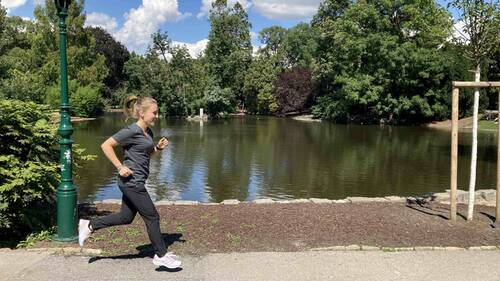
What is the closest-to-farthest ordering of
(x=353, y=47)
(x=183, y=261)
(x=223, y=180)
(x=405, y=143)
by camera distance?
(x=183, y=261) → (x=223, y=180) → (x=405, y=143) → (x=353, y=47)

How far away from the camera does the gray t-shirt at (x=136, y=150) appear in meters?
5.11

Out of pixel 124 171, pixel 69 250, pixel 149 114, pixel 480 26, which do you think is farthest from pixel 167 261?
pixel 480 26

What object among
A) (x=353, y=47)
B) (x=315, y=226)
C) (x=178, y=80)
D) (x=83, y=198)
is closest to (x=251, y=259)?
(x=315, y=226)

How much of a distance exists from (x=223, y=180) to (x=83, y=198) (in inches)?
174

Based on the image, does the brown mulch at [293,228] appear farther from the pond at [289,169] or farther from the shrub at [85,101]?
the shrub at [85,101]

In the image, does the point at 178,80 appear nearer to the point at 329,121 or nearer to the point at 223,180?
the point at 329,121

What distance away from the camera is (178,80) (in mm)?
51156

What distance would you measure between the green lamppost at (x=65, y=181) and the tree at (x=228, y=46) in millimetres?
49317

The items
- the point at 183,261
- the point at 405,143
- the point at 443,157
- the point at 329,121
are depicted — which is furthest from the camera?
the point at 329,121

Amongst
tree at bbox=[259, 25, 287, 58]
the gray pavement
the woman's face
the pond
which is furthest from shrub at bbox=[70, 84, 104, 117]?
the woman's face

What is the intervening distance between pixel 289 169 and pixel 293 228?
10.3m

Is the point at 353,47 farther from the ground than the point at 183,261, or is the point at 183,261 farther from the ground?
the point at 353,47

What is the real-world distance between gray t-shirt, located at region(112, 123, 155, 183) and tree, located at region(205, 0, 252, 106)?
50.5 m

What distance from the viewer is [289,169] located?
17.3 m
